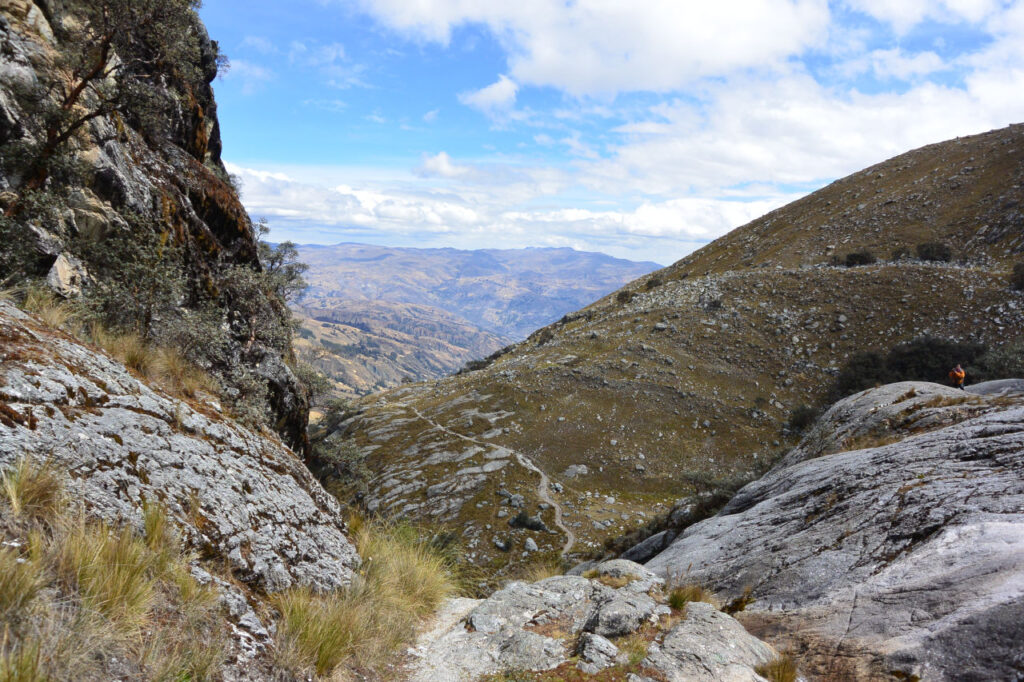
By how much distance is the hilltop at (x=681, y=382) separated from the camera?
1366 inches

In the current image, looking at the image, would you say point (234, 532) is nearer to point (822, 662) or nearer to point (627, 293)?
point (822, 662)

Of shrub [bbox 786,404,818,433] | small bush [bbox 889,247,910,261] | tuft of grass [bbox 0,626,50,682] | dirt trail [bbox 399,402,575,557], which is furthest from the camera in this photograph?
small bush [bbox 889,247,910,261]

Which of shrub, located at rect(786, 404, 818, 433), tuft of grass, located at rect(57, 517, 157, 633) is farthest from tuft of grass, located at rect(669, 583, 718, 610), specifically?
shrub, located at rect(786, 404, 818, 433)

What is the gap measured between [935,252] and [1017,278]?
13.3 meters

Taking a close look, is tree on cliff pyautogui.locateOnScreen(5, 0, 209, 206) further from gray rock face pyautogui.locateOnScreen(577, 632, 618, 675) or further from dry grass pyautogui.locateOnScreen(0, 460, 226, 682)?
gray rock face pyautogui.locateOnScreen(577, 632, 618, 675)

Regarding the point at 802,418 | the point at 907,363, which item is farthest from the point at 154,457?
the point at 907,363

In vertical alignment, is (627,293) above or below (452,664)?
above

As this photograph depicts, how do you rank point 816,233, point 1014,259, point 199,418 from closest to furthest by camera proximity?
point 199,418
point 1014,259
point 816,233

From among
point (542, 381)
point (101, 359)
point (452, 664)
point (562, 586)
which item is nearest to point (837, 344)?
point (542, 381)

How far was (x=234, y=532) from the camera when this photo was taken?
246 inches

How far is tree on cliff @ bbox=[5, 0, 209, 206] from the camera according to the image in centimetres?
1123

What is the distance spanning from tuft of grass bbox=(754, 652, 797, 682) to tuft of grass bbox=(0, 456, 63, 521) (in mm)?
8720

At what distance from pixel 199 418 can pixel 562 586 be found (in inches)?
320

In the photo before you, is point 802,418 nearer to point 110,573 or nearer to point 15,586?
point 110,573
